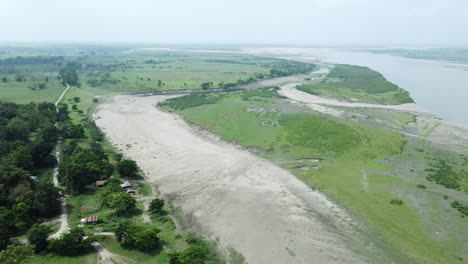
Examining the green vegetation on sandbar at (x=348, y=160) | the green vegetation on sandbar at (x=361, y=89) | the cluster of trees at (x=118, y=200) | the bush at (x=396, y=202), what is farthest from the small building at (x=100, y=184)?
the green vegetation on sandbar at (x=361, y=89)

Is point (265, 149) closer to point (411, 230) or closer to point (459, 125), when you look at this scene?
point (411, 230)

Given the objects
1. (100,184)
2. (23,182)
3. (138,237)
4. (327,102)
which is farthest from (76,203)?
(327,102)

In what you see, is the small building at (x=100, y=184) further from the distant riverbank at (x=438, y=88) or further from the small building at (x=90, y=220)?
the distant riverbank at (x=438, y=88)

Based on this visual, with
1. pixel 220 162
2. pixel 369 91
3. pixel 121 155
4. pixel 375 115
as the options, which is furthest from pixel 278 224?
pixel 369 91

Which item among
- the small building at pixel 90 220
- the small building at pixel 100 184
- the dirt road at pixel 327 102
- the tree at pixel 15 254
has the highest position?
the tree at pixel 15 254

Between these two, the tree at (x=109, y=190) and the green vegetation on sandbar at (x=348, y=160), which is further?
the tree at (x=109, y=190)

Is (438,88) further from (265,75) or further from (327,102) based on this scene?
(265,75)

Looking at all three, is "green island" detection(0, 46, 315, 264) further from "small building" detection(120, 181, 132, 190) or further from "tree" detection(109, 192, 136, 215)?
"small building" detection(120, 181, 132, 190)

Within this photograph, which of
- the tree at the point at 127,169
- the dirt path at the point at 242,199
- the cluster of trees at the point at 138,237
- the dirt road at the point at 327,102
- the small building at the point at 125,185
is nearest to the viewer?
the cluster of trees at the point at 138,237
